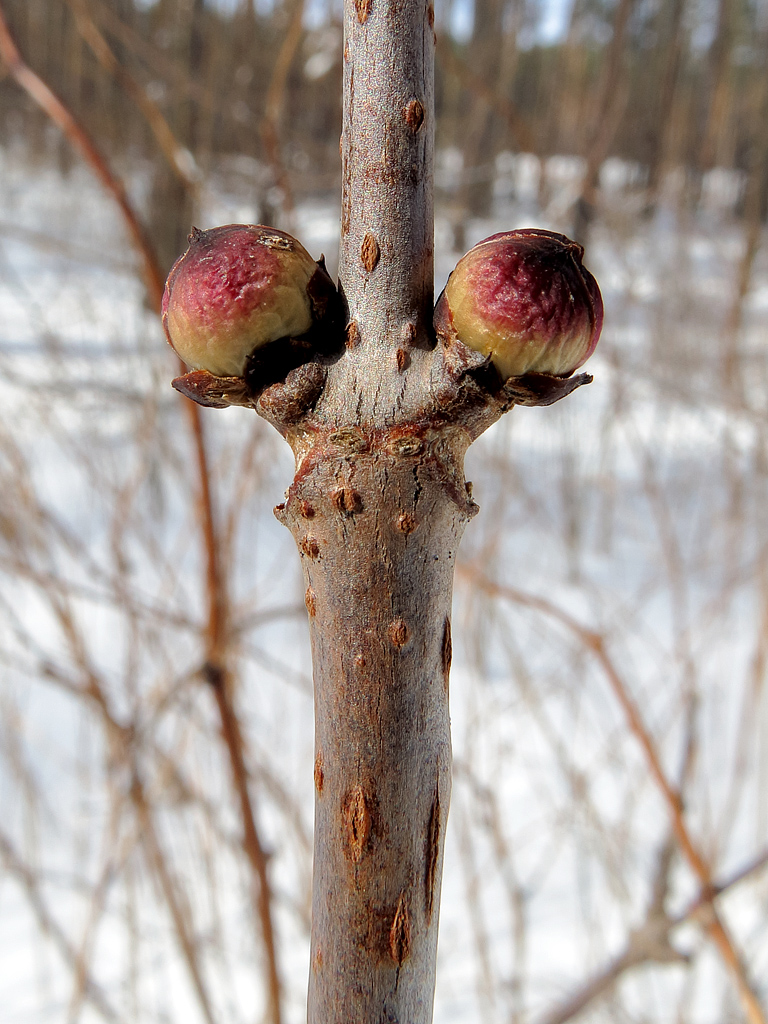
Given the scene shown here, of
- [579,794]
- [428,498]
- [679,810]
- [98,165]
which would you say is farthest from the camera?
[579,794]

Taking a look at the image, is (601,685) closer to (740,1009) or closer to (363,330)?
(740,1009)

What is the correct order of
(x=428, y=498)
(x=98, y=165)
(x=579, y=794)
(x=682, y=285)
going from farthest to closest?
1. (x=682, y=285)
2. (x=579, y=794)
3. (x=98, y=165)
4. (x=428, y=498)

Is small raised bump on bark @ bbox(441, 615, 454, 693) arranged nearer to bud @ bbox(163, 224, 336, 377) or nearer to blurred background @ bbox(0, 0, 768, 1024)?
bud @ bbox(163, 224, 336, 377)

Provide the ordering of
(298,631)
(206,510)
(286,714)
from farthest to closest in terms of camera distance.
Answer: (298,631) → (286,714) → (206,510)

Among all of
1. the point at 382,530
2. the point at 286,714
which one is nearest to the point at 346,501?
the point at 382,530

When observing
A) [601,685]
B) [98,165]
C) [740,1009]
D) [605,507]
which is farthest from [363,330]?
[605,507]

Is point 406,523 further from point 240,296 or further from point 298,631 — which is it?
point 298,631
